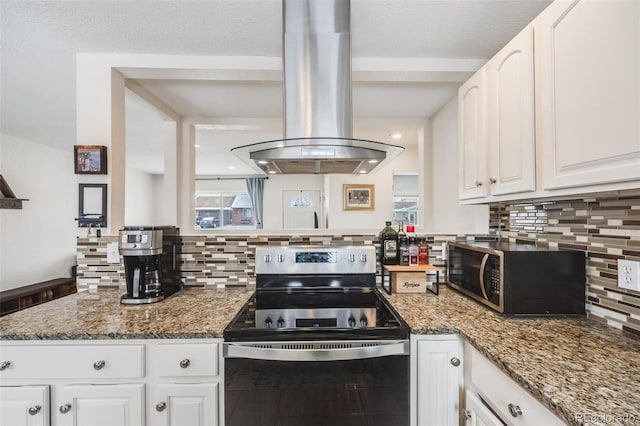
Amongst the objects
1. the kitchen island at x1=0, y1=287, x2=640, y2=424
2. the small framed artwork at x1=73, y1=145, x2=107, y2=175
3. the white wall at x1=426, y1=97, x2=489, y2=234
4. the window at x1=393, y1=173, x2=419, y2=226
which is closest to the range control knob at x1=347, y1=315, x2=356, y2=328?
the kitchen island at x1=0, y1=287, x2=640, y2=424

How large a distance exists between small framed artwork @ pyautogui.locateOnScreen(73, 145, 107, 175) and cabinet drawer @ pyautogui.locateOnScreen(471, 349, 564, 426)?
6.97ft

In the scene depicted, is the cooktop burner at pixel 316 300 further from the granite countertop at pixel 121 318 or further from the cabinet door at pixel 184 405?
the cabinet door at pixel 184 405

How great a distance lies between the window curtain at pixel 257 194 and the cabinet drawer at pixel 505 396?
237 inches

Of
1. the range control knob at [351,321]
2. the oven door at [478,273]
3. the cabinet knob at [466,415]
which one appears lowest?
the cabinet knob at [466,415]

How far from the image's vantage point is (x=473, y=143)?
165 centimetres

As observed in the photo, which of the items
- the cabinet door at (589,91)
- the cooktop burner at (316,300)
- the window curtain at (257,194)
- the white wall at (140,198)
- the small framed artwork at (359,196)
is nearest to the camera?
the cabinet door at (589,91)

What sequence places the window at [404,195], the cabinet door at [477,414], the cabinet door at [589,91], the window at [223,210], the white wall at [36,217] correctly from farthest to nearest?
1. the window at [223,210]
2. the window at [404,195]
3. the white wall at [36,217]
4. the cabinet door at [477,414]
5. the cabinet door at [589,91]

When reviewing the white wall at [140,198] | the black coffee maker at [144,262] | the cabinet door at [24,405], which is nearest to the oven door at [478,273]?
the black coffee maker at [144,262]

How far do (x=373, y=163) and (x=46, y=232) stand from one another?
16.1ft

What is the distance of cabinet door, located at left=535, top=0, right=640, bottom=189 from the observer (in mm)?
844

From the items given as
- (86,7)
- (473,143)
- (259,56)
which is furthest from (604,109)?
(86,7)

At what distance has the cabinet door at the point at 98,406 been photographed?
121cm

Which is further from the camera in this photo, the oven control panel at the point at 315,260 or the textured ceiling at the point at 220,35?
the oven control panel at the point at 315,260

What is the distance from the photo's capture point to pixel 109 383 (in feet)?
4.03
